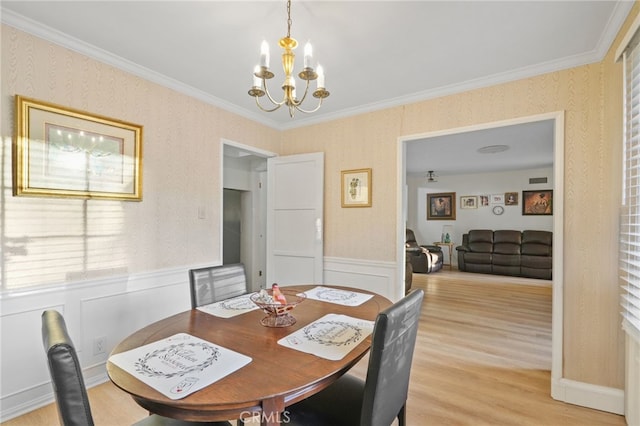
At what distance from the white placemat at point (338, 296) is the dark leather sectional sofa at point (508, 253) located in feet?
19.2

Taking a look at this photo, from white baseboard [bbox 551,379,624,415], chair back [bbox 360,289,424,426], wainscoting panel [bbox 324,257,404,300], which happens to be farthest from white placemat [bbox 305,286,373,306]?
white baseboard [bbox 551,379,624,415]

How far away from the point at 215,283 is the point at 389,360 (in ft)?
4.21

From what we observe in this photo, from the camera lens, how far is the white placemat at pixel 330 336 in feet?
3.93

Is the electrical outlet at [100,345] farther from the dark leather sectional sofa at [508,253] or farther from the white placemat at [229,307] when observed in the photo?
the dark leather sectional sofa at [508,253]

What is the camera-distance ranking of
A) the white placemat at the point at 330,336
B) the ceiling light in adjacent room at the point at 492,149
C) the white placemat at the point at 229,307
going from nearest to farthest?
the white placemat at the point at 330,336 < the white placemat at the point at 229,307 < the ceiling light in adjacent room at the point at 492,149

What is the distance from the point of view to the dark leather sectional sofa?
6234mm

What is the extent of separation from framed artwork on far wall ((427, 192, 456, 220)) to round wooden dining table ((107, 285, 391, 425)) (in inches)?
293

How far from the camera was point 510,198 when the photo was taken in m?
7.21

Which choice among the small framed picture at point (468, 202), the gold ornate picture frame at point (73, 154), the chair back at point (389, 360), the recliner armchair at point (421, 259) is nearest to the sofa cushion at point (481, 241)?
the small framed picture at point (468, 202)

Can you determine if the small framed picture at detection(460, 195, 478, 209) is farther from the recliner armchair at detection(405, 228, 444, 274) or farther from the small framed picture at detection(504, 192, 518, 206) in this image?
the recliner armchair at detection(405, 228, 444, 274)

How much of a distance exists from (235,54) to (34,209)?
1.70 meters

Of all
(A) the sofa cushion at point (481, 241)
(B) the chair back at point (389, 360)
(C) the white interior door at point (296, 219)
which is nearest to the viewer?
(B) the chair back at point (389, 360)

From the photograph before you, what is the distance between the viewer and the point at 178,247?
2.73 meters

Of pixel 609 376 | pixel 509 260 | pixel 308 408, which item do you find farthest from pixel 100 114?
pixel 509 260
